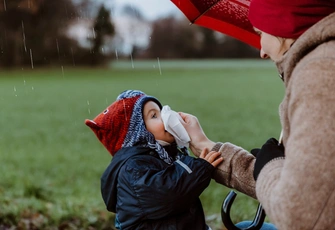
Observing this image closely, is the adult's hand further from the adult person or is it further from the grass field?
the grass field

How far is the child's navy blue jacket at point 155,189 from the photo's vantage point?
222 centimetres

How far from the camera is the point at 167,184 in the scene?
2211 mm

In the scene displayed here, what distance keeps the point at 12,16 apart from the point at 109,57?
462 inches

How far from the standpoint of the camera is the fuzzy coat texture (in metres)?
1.48

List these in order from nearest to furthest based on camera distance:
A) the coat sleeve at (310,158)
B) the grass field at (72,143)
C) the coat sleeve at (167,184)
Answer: the coat sleeve at (310,158), the coat sleeve at (167,184), the grass field at (72,143)

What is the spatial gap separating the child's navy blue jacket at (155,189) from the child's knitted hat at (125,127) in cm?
5

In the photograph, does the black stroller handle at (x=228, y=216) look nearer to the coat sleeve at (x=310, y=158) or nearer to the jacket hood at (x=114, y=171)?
the jacket hood at (x=114, y=171)

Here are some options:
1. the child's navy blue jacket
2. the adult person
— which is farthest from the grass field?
the adult person

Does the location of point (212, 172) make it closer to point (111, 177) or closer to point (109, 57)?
point (111, 177)

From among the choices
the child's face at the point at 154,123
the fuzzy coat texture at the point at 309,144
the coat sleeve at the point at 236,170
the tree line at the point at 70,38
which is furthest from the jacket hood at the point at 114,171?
the tree line at the point at 70,38

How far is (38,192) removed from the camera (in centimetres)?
717

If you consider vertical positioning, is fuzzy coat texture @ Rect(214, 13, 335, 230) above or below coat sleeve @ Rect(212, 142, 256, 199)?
above

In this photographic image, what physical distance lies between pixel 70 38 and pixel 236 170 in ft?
151

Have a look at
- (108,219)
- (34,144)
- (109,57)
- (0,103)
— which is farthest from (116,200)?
(109,57)
